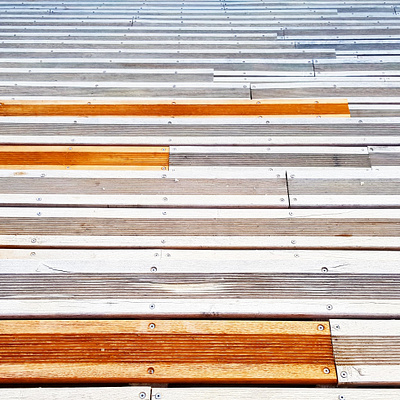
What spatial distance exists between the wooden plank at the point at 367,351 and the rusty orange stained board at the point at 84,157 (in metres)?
1.09

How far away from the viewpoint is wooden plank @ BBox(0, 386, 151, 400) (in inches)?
47.6

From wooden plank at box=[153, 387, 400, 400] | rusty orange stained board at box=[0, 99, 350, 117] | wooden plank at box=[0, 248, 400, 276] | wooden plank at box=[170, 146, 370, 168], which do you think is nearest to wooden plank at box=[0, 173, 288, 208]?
wooden plank at box=[170, 146, 370, 168]

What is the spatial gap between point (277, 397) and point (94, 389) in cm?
62

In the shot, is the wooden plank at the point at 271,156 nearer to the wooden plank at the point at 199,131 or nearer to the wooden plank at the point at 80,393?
the wooden plank at the point at 199,131

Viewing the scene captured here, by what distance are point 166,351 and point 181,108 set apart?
135 cm

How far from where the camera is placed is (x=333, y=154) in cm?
185

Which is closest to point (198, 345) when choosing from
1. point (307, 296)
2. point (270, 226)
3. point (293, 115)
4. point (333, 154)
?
point (307, 296)

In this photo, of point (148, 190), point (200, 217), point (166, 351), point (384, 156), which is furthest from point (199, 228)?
point (384, 156)

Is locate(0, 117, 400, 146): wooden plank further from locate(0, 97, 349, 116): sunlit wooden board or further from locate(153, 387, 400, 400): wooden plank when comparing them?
locate(153, 387, 400, 400): wooden plank

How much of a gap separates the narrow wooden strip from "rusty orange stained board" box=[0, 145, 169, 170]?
11.5 inches

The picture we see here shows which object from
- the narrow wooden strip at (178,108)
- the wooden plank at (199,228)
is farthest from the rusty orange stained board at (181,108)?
the wooden plank at (199,228)

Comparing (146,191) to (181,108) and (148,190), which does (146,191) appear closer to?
(148,190)

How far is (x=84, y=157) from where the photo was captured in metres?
1.85

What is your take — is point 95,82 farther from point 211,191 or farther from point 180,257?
point 180,257
